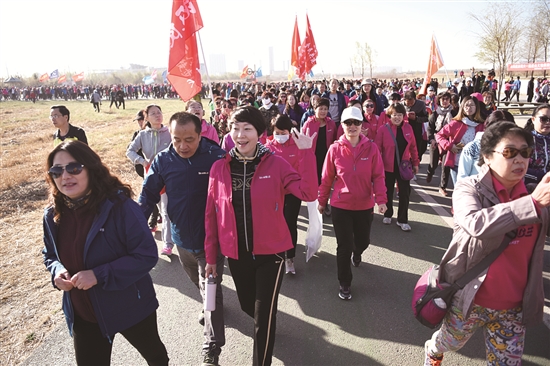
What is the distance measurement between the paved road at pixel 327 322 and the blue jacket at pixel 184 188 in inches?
40.1

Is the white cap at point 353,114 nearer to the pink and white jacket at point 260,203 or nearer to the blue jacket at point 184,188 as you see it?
the pink and white jacket at point 260,203

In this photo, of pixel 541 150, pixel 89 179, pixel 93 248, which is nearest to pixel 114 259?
pixel 93 248

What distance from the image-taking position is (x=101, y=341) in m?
2.36

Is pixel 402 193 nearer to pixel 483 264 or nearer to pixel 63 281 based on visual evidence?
pixel 483 264

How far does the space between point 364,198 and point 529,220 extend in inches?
83.2

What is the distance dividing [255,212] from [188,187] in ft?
2.36

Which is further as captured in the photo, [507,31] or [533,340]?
[507,31]

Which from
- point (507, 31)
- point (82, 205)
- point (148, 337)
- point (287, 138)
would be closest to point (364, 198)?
point (287, 138)

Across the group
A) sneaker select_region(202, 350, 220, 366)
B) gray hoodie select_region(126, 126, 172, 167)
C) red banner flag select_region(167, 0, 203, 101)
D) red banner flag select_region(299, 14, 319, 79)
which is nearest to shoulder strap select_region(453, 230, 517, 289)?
sneaker select_region(202, 350, 220, 366)

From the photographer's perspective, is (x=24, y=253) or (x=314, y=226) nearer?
(x=314, y=226)

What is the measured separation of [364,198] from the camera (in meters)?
3.90

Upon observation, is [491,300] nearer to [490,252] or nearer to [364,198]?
[490,252]

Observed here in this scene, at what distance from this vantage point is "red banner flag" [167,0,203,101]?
5660mm

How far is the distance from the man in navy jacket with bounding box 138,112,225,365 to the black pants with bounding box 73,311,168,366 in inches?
22.0
